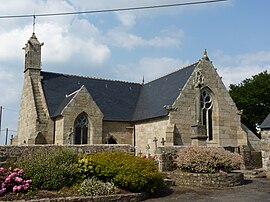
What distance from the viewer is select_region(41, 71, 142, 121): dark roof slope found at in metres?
25.1

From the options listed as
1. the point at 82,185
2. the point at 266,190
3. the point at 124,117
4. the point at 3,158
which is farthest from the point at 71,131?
the point at 266,190

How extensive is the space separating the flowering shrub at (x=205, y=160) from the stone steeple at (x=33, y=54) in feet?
54.4

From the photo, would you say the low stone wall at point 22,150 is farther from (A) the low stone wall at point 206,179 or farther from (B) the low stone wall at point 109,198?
(A) the low stone wall at point 206,179

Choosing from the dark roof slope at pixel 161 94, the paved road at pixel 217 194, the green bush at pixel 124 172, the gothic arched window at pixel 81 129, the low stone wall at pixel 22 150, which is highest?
the dark roof slope at pixel 161 94

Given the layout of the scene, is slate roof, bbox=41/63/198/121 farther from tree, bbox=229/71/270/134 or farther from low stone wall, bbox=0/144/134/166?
tree, bbox=229/71/270/134

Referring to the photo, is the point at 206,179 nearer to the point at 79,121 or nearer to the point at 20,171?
the point at 20,171

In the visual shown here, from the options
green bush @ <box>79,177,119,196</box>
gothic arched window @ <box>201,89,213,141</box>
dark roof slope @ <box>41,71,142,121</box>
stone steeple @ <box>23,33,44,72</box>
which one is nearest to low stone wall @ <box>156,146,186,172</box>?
green bush @ <box>79,177,119,196</box>

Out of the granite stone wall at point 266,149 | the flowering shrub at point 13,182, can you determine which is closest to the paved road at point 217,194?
the flowering shrub at point 13,182

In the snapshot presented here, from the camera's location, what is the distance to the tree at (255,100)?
128 ft

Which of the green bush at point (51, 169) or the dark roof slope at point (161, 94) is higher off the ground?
the dark roof slope at point (161, 94)

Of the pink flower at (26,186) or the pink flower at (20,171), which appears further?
the pink flower at (20,171)

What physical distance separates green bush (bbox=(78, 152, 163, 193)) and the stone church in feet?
28.8

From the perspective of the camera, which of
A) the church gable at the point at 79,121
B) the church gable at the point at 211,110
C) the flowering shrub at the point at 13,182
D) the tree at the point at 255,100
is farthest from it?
the tree at the point at 255,100

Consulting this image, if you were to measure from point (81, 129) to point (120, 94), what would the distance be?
282 inches
